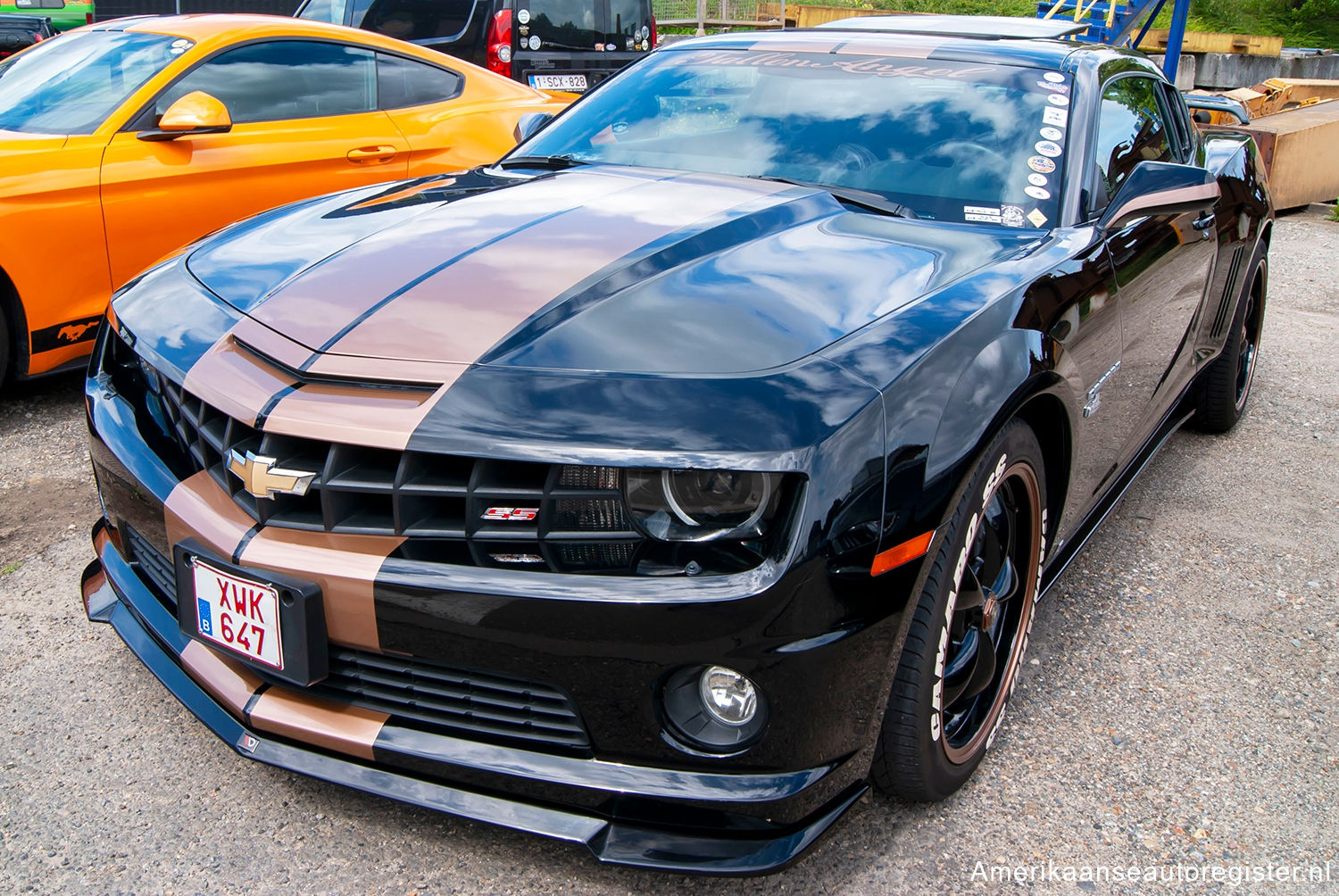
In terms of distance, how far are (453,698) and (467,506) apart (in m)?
0.32

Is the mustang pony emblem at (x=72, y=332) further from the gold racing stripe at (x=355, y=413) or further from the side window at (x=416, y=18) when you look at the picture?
the side window at (x=416, y=18)

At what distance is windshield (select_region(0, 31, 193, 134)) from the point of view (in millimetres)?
3846

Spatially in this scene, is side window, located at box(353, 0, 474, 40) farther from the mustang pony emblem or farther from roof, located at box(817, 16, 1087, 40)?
roof, located at box(817, 16, 1087, 40)

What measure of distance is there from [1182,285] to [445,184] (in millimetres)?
2065

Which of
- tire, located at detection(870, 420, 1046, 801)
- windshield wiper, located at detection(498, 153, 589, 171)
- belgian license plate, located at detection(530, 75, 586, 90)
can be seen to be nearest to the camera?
tire, located at detection(870, 420, 1046, 801)

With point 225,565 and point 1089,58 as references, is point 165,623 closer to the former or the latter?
point 225,565

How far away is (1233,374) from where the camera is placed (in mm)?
4035

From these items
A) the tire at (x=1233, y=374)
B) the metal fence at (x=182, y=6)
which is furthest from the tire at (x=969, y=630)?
the metal fence at (x=182, y=6)

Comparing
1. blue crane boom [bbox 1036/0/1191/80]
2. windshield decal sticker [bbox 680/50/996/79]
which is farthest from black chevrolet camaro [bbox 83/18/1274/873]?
blue crane boom [bbox 1036/0/1191/80]

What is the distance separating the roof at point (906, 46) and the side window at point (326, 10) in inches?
227

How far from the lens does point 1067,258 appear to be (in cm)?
226

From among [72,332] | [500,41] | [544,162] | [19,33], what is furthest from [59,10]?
[544,162]

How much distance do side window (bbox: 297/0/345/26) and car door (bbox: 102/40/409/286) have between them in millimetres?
3808

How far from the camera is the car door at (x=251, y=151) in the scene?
12.4ft
